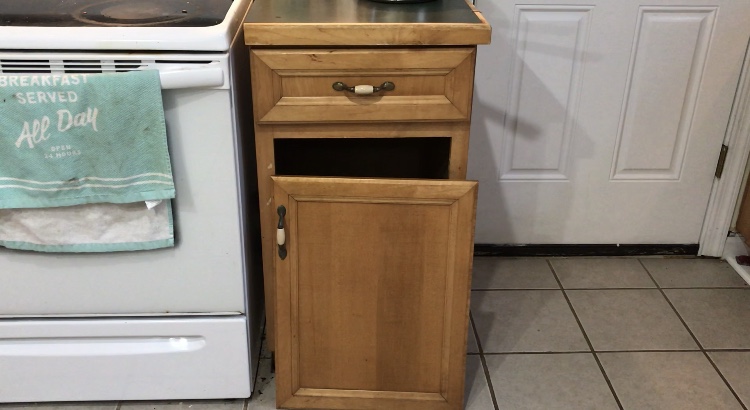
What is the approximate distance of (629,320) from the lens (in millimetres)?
1815

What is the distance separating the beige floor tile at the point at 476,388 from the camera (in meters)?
1.52

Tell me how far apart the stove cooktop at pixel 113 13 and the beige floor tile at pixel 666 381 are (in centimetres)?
116

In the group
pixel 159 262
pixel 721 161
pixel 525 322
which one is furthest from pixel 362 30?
pixel 721 161

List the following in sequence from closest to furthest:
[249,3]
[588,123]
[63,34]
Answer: [63,34] → [249,3] → [588,123]

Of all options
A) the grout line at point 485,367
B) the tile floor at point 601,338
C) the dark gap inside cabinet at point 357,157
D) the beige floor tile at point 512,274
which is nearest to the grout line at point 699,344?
the tile floor at point 601,338

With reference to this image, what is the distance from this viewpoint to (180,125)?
1221mm

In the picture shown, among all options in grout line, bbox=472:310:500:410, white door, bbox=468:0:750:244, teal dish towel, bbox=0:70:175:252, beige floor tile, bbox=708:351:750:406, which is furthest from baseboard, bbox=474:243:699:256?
teal dish towel, bbox=0:70:175:252

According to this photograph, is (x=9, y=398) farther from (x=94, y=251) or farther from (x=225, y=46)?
(x=225, y=46)

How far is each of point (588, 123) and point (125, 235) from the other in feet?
4.11

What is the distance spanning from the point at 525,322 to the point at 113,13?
46.9 inches

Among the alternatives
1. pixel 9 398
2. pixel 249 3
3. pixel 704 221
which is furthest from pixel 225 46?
pixel 704 221

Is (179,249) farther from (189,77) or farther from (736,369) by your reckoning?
(736,369)

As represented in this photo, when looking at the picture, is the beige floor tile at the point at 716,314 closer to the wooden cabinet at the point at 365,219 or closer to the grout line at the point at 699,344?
the grout line at the point at 699,344

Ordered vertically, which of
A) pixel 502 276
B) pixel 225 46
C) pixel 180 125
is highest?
pixel 225 46
